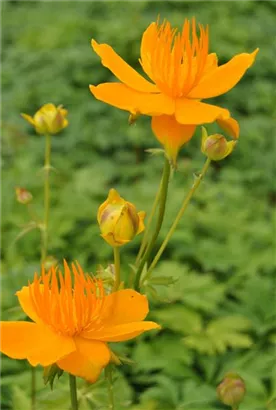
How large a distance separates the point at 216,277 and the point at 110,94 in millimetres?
1617

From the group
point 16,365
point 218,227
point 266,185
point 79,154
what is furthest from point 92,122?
point 16,365

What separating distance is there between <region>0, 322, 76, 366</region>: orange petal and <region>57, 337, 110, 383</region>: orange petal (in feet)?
0.04

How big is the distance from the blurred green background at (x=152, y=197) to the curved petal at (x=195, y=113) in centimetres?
32

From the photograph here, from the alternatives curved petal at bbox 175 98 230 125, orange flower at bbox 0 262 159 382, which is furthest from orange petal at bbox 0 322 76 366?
curved petal at bbox 175 98 230 125

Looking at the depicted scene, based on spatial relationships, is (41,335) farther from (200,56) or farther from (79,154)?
(79,154)

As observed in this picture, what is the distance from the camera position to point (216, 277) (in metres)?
2.52

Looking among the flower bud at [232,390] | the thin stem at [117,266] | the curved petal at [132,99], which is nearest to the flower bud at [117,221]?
the thin stem at [117,266]

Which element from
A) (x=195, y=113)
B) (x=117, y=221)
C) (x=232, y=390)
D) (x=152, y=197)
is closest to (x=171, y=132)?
(x=195, y=113)

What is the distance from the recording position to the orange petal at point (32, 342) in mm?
931

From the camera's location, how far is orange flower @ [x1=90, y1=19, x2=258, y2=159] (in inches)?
38.8

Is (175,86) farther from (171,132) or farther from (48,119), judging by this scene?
(48,119)

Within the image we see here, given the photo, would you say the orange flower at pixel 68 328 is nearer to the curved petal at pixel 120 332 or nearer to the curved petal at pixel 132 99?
the curved petal at pixel 120 332

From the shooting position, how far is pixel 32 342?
0.96 metres

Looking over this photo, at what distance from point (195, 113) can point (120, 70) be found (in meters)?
0.14
